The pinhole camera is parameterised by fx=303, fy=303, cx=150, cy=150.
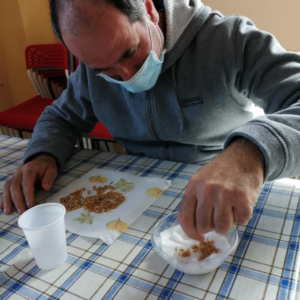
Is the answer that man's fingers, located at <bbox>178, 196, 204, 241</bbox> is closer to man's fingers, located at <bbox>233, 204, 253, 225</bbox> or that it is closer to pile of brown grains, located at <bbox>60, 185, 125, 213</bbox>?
man's fingers, located at <bbox>233, 204, 253, 225</bbox>

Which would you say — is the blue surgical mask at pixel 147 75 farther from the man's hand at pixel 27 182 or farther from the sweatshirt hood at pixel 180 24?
the man's hand at pixel 27 182

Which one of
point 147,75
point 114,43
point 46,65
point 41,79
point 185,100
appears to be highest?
point 114,43

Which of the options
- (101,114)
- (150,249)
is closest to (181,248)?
(150,249)

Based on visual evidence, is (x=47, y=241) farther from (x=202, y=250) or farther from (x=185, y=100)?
(x=185, y=100)

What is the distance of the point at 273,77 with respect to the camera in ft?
2.99

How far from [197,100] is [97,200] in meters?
0.51

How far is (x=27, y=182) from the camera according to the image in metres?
1.04

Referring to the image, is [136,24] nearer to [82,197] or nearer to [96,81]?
[96,81]

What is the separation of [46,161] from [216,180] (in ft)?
2.50

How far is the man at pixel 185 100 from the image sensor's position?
0.63m

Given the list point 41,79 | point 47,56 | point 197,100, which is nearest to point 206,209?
point 197,100

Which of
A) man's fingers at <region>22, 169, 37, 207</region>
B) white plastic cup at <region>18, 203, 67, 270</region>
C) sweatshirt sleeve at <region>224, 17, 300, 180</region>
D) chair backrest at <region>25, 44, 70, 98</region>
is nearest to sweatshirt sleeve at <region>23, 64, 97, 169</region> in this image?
man's fingers at <region>22, 169, 37, 207</region>

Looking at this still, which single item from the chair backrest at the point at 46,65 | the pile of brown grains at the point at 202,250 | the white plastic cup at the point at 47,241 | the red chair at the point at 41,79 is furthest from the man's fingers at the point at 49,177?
the chair backrest at the point at 46,65

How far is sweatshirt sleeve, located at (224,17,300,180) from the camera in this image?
0.66 meters
